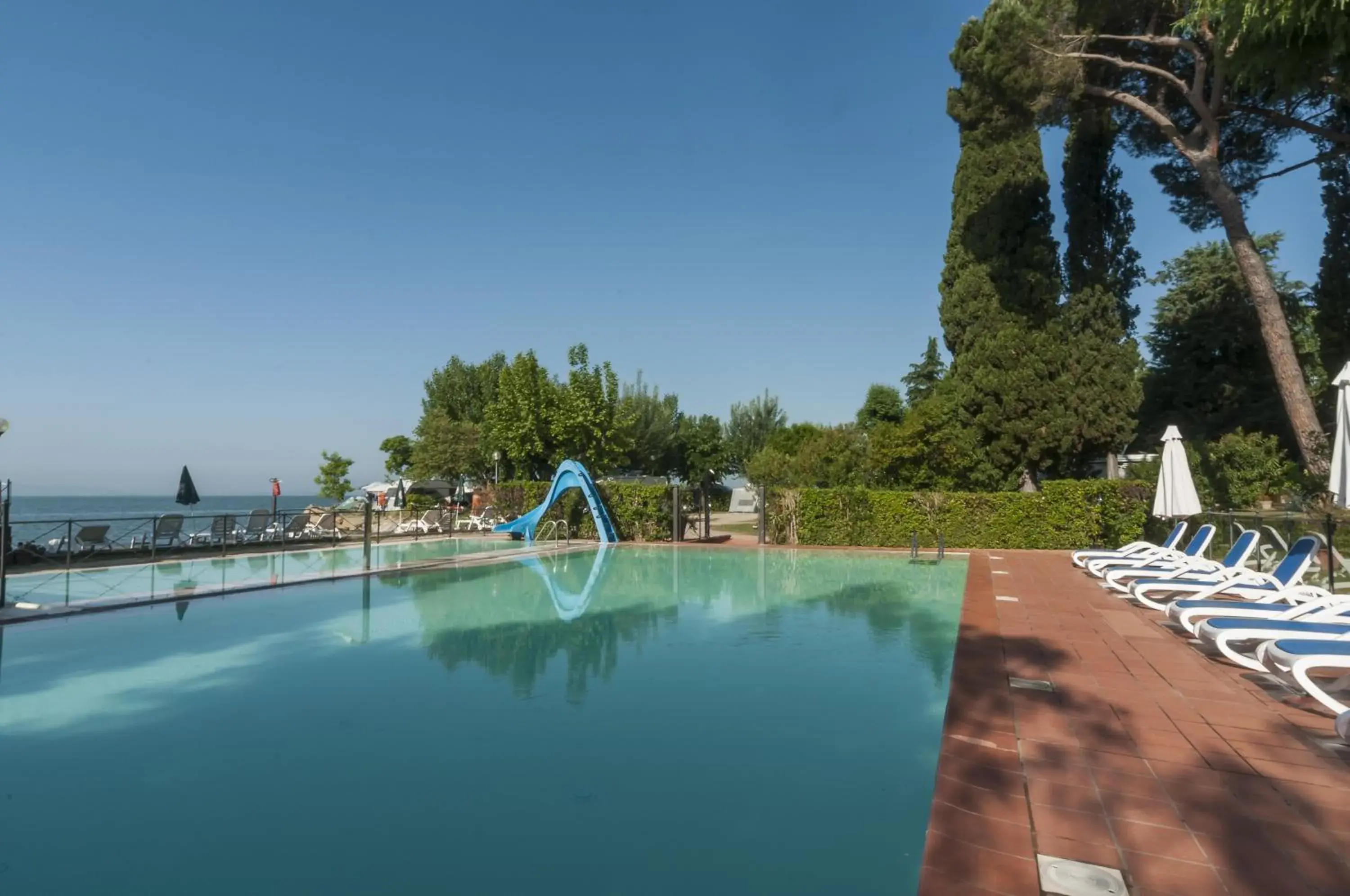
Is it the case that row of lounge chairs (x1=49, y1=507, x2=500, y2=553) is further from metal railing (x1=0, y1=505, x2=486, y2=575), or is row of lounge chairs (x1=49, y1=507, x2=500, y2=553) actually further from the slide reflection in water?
the slide reflection in water

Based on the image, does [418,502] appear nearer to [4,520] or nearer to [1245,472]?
[4,520]

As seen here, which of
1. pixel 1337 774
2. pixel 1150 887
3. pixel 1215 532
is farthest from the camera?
pixel 1215 532

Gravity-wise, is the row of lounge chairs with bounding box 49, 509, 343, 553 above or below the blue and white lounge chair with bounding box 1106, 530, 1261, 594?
above

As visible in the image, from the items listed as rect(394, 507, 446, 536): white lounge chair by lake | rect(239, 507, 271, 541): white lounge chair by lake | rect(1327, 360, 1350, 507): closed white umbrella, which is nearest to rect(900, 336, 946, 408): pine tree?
rect(394, 507, 446, 536): white lounge chair by lake

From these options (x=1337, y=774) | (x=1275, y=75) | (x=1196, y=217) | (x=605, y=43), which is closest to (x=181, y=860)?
(x=1337, y=774)

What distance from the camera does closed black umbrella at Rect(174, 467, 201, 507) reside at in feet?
55.6

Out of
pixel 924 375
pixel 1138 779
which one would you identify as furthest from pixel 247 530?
pixel 924 375

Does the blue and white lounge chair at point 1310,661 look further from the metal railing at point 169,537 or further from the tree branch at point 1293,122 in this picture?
the tree branch at point 1293,122

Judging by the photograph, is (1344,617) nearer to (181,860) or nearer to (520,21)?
(181,860)

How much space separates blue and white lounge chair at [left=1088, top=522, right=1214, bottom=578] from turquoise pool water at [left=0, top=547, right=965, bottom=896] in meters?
4.37

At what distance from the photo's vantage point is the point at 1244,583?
832 centimetres

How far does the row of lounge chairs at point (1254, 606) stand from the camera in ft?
16.9

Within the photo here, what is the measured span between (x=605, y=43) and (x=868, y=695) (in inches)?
522

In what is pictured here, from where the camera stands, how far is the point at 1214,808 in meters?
3.54
